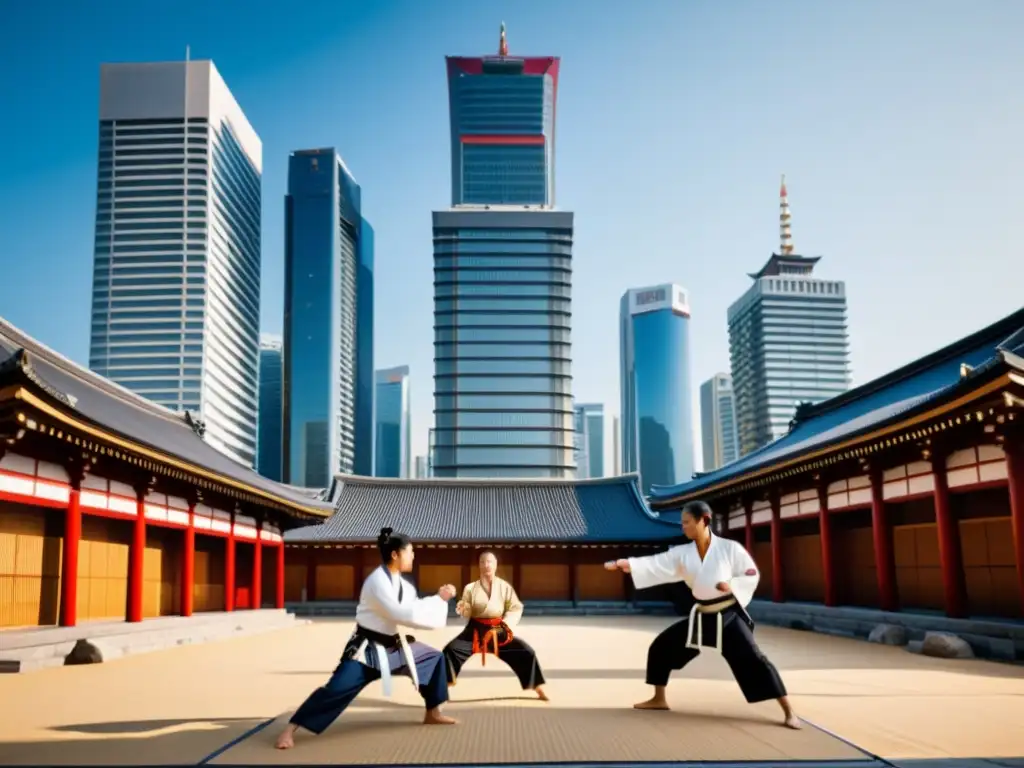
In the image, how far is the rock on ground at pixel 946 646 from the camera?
12.4 meters

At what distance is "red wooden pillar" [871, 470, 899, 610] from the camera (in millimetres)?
16516

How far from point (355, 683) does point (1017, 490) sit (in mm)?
10154

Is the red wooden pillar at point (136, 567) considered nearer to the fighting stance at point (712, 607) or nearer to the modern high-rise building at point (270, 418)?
the fighting stance at point (712, 607)

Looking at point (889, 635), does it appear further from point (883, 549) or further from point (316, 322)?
point (316, 322)

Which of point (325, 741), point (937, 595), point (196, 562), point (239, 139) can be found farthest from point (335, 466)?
point (325, 741)

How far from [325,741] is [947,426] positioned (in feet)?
34.4

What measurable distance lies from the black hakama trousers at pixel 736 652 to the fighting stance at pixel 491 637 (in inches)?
54.2

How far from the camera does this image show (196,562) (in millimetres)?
22562

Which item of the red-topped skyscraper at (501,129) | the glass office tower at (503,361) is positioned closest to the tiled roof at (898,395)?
the glass office tower at (503,361)

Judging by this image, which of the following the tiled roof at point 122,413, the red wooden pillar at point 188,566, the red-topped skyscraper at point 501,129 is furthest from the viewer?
the red-topped skyscraper at point 501,129

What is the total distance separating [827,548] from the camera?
1947cm

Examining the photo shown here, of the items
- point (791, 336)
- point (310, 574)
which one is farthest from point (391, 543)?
point (791, 336)

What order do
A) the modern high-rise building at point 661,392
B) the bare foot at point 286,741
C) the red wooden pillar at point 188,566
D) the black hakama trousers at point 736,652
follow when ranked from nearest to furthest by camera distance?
1. the bare foot at point 286,741
2. the black hakama trousers at point 736,652
3. the red wooden pillar at point 188,566
4. the modern high-rise building at point 661,392

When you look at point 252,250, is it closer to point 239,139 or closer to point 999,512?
point 239,139
